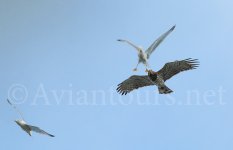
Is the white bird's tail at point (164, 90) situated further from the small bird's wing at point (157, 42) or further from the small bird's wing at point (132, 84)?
the small bird's wing at point (157, 42)

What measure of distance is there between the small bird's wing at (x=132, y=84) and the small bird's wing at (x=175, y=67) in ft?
2.67

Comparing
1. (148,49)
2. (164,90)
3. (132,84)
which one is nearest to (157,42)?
(148,49)

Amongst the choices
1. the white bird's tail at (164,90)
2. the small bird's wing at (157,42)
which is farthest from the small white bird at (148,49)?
the white bird's tail at (164,90)

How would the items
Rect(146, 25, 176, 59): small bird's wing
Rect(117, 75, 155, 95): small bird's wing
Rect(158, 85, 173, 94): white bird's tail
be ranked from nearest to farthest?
Rect(146, 25, 176, 59): small bird's wing
Rect(158, 85, 173, 94): white bird's tail
Rect(117, 75, 155, 95): small bird's wing

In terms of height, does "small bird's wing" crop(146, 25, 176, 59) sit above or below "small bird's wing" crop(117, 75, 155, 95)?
above

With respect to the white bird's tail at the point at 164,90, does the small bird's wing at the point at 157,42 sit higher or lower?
higher

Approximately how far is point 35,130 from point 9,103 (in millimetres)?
1634

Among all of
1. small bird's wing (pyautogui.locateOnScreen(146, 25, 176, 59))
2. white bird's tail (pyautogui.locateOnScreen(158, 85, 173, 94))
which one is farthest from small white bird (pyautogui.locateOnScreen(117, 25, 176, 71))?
white bird's tail (pyautogui.locateOnScreen(158, 85, 173, 94))

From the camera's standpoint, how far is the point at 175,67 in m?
23.8

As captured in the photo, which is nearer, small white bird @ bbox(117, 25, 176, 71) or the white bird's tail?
small white bird @ bbox(117, 25, 176, 71)

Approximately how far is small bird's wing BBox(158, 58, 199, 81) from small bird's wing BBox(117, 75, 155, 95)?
0.81 m

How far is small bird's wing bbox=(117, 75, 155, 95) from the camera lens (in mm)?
24506

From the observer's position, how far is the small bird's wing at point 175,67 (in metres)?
23.5

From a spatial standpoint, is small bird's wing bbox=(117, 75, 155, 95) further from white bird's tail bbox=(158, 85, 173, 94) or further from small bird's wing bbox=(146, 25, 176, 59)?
small bird's wing bbox=(146, 25, 176, 59)
